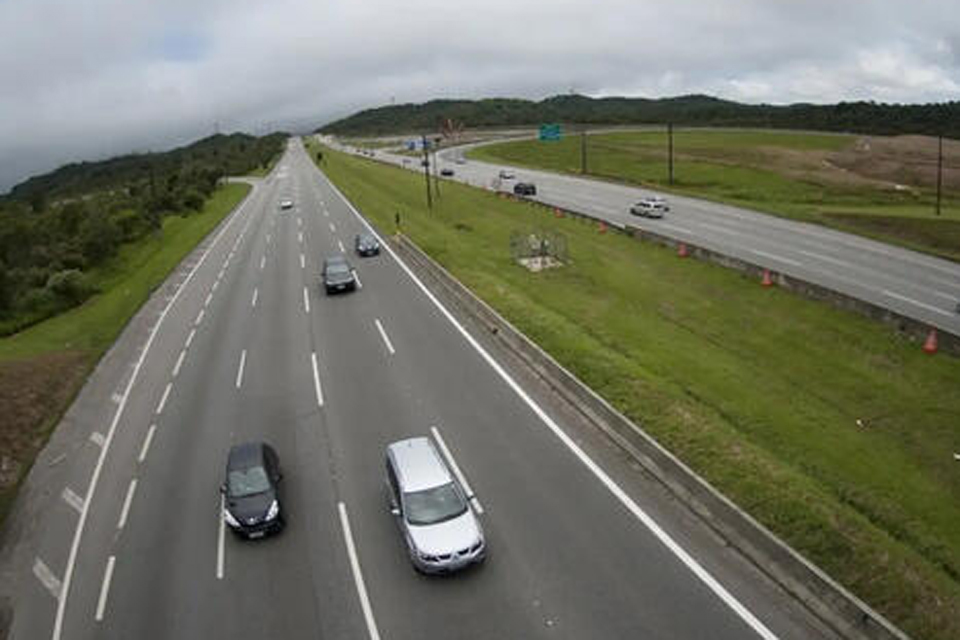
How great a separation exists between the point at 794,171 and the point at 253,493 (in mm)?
98238

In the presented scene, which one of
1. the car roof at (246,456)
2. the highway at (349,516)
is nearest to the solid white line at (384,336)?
the highway at (349,516)

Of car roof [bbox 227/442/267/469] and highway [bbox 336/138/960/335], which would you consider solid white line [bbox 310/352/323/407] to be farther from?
highway [bbox 336/138/960/335]

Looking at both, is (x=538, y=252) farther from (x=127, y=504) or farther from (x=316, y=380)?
(x=127, y=504)

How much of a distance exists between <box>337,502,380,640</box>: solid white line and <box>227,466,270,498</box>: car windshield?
193 centimetres

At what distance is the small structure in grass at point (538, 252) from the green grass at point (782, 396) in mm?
891

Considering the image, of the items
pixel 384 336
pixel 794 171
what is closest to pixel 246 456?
pixel 384 336

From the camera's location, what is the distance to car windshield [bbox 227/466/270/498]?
17656mm

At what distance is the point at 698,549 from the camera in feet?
50.4

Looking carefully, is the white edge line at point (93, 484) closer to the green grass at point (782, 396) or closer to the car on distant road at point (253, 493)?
the car on distant road at point (253, 493)

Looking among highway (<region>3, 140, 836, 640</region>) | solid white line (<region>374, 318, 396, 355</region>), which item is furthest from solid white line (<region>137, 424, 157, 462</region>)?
solid white line (<region>374, 318, 396, 355</region>)

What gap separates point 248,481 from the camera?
17938mm

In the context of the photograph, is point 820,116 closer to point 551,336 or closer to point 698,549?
point 551,336

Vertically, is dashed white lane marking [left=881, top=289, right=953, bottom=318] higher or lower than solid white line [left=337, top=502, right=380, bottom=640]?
lower

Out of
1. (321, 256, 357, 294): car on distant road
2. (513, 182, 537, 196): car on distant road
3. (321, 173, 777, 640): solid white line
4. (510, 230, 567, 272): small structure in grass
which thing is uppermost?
(513, 182, 537, 196): car on distant road
